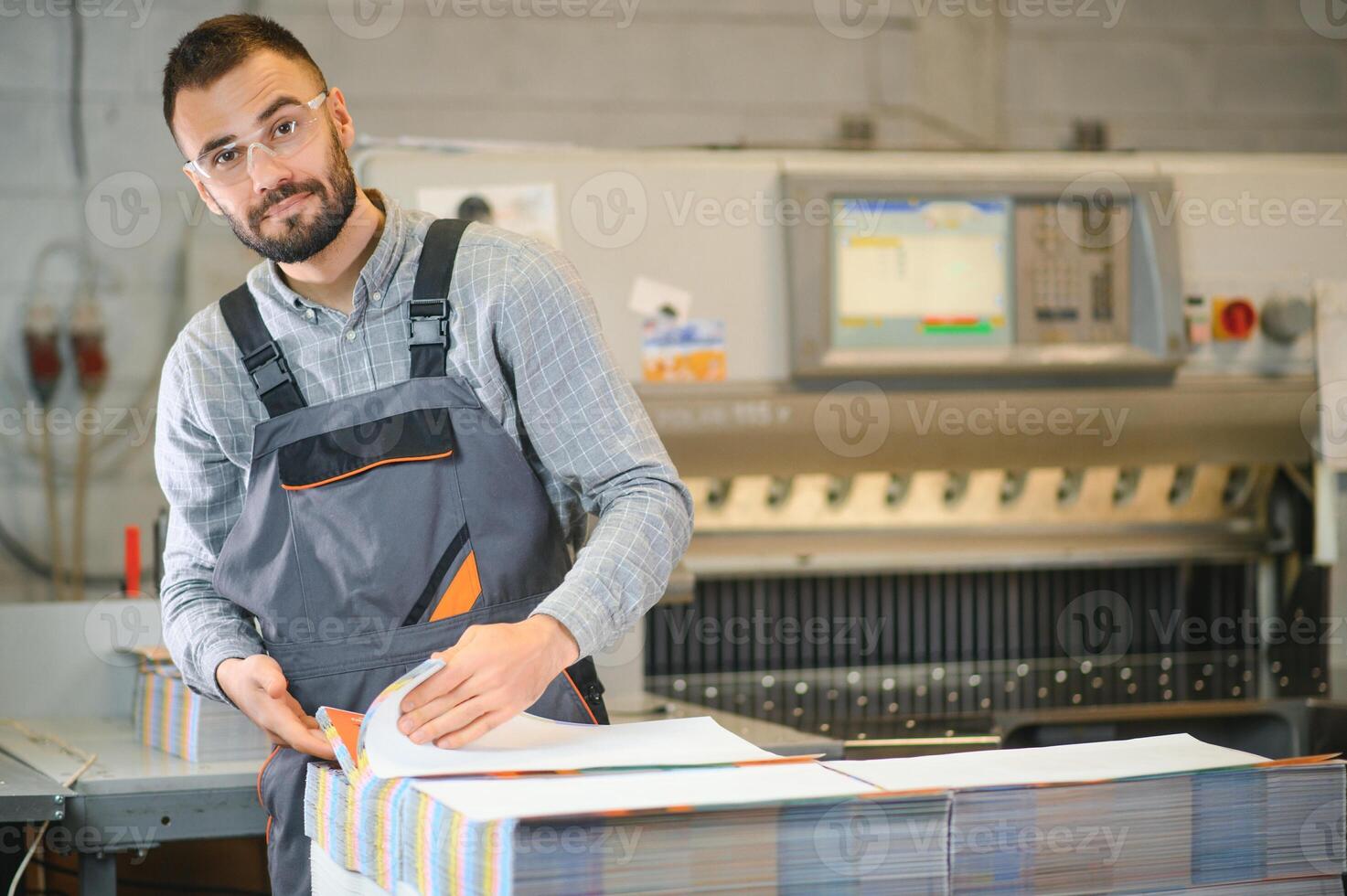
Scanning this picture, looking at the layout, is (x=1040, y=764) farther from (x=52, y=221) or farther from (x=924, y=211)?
(x=52, y=221)

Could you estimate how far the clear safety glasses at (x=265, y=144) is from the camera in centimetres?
135

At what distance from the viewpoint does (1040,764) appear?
37.2 inches

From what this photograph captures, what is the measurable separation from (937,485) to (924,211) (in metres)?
0.43

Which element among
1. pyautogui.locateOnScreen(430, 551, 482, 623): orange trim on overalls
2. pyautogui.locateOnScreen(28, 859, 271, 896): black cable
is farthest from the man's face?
pyautogui.locateOnScreen(28, 859, 271, 896): black cable

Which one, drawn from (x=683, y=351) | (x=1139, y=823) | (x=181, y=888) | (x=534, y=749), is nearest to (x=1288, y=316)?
(x=683, y=351)

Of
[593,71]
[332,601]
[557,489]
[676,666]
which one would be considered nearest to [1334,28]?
[593,71]

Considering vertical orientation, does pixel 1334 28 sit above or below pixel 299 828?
above

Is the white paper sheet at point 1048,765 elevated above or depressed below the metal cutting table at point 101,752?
above

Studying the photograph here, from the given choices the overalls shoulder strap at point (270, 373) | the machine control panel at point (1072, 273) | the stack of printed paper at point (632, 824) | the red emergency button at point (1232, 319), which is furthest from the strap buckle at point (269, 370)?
the red emergency button at point (1232, 319)

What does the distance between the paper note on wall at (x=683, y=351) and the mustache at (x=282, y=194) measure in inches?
28.9

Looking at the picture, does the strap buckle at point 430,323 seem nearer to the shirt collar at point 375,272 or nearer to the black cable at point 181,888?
the shirt collar at point 375,272

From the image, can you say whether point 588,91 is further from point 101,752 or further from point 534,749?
point 534,749

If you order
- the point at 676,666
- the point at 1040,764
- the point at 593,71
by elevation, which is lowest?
the point at 676,666

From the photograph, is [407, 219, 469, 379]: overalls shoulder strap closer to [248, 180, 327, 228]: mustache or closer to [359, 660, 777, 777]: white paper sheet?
[248, 180, 327, 228]: mustache
